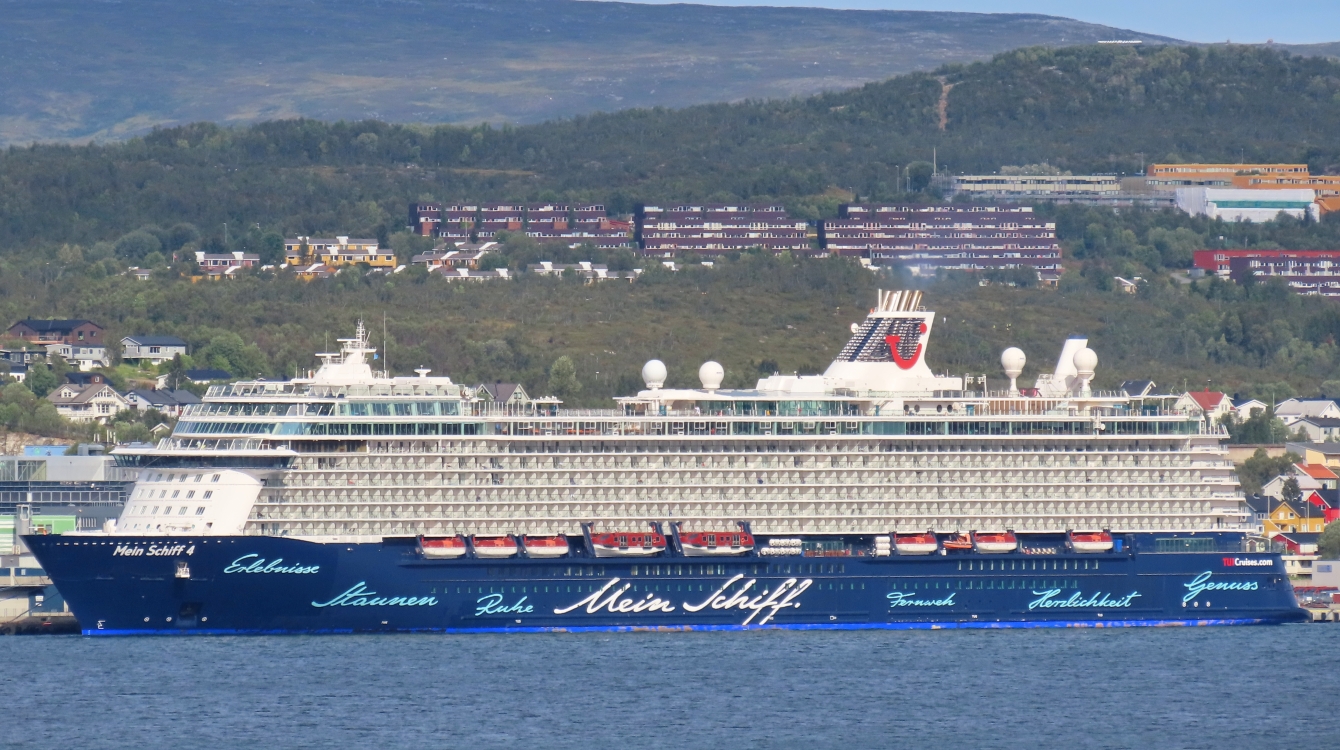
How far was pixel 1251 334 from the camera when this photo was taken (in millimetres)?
123500

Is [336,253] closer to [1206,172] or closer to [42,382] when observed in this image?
[42,382]

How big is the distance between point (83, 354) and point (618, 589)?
57.9 metres

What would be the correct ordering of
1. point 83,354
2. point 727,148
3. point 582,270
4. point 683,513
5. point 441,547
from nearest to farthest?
point 441,547
point 683,513
point 83,354
point 582,270
point 727,148

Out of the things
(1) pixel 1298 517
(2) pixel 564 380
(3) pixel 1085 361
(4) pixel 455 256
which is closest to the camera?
(3) pixel 1085 361

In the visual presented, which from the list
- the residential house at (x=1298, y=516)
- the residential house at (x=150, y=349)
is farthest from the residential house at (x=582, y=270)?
the residential house at (x=1298, y=516)

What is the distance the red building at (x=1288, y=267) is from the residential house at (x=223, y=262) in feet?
164

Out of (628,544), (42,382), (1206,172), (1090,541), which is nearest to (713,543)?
(628,544)

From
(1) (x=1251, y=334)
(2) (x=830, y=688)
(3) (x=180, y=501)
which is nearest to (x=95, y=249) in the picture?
(1) (x=1251, y=334)

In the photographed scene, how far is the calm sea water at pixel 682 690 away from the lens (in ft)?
158

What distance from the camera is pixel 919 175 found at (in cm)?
15575

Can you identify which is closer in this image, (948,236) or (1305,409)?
(1305,409)

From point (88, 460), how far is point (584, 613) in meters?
25.1

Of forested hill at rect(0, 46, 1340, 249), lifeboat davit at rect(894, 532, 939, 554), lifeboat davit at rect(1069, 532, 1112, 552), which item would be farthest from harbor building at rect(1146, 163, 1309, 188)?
lifeboat davit at rect(894, 532, 939, 554)

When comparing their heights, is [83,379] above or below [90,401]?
above
